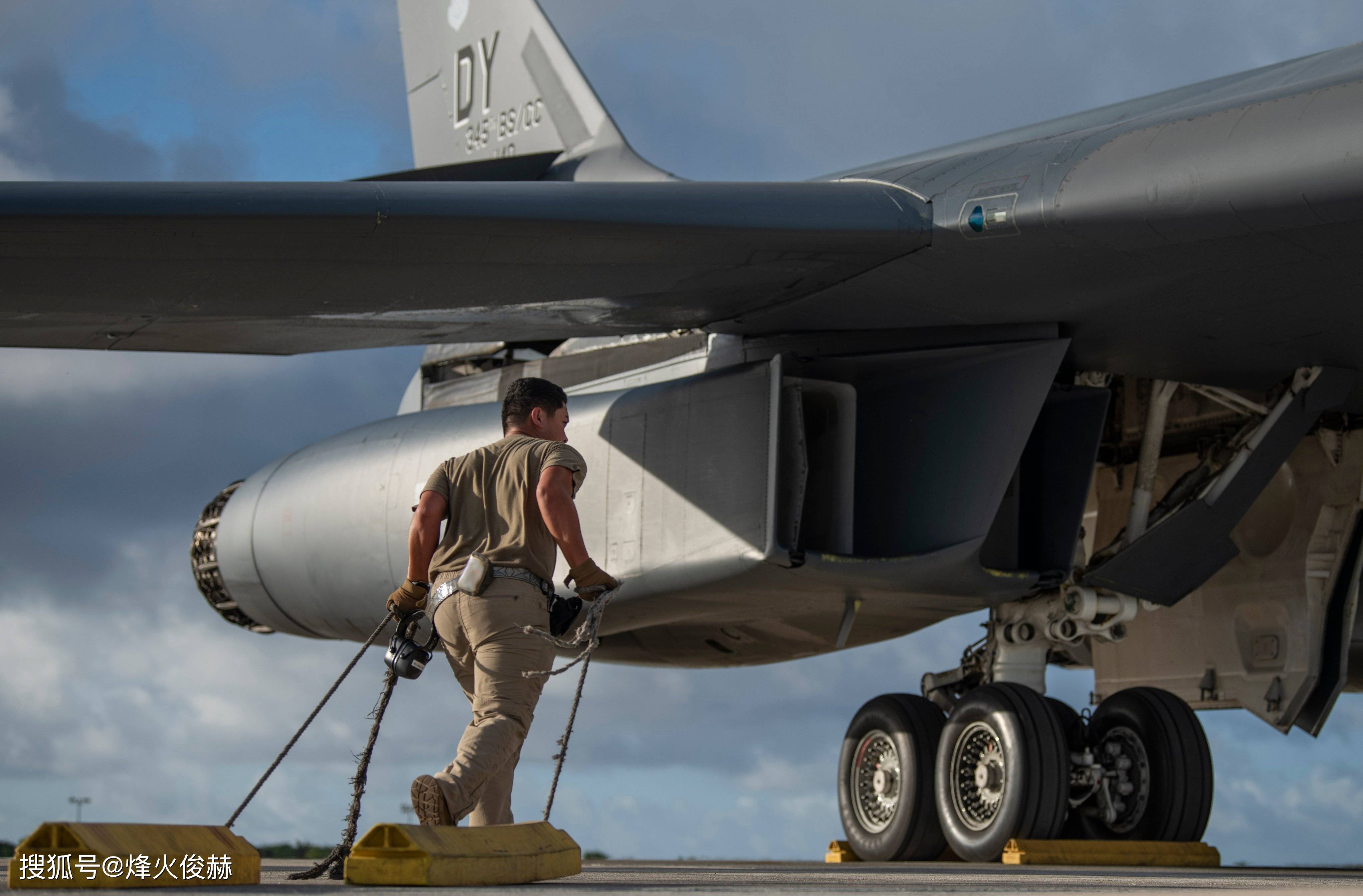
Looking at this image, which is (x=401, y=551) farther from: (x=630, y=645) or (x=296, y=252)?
(x=296, y=252)

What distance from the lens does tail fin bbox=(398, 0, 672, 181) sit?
11305mm

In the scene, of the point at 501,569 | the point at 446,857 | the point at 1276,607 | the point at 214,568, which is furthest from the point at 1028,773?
the point at 214,568

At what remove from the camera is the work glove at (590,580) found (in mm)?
4535

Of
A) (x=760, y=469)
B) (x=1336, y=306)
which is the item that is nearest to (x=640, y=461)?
(x=760, y=469)

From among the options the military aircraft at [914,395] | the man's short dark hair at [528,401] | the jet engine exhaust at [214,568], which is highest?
the jet engine exhaust at [214,568]

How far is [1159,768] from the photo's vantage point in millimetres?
7855

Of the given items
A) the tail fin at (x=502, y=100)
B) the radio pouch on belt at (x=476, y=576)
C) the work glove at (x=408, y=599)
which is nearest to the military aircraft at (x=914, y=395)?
the tail fin at (x=502, y=100)

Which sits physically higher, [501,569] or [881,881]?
[501,569]

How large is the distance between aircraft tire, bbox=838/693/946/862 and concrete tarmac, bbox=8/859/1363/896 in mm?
754

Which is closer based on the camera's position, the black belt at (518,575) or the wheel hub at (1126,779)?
the black belt at (518,575)

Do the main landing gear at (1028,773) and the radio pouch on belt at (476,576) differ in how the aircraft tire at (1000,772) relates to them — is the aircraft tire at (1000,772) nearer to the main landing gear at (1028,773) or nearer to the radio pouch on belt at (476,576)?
the main landing gear at (1028,773)

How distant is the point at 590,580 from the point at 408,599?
0.72 m

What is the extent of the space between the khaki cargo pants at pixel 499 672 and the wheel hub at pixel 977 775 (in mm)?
3772

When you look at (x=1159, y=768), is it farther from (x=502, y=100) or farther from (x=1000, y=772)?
(x=502, y=100)
